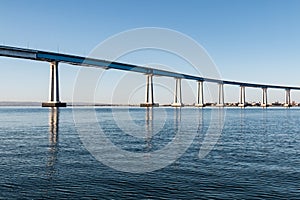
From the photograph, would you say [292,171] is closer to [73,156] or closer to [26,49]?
[73,156]

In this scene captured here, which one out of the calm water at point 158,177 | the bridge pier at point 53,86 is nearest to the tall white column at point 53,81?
the bridge pier at point 53,86

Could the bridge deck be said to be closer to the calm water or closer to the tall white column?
the tall white column

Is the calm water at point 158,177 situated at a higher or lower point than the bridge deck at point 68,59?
lower

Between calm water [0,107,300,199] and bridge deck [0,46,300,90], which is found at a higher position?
bridge deck [0,46,300,90]

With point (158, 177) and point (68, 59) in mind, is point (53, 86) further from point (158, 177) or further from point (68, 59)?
point (158, 177)

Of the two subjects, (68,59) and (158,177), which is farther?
(68,59)

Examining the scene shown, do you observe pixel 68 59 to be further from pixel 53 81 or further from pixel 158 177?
pixel 158 177

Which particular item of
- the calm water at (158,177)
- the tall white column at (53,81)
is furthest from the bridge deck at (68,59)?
the calm water at (158,177)

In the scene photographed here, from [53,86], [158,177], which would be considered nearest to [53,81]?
[53,86]

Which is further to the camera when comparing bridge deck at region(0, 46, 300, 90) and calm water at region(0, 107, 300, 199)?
bridge deck at region(0, 46, 300, 90)

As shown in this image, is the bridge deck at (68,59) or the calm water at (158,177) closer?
the calm water at (158,177)

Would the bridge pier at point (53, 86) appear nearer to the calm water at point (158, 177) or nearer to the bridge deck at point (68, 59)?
the bridge deck at point (68, 59)

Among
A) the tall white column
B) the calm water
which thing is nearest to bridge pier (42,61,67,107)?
the tall white column

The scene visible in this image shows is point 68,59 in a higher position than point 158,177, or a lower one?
higher
